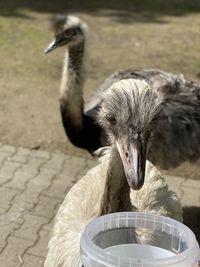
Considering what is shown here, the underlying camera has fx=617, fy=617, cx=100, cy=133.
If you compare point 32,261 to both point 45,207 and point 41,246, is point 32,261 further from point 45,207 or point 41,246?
point 45,207

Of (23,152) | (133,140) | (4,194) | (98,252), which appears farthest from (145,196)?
(23,152)

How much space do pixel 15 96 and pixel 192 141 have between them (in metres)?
2.34

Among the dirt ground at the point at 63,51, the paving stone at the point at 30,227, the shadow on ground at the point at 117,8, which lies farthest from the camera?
the shadow on ground at the point at 117,8

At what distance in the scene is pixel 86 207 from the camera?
2.87 metres

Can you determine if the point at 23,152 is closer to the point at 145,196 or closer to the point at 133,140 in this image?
the point at 145,196

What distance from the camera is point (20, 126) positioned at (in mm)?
5465

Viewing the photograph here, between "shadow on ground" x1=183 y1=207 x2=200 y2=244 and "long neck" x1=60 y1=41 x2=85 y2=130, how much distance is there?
38.9 inches

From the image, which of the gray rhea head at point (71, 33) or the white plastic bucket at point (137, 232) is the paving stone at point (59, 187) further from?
the white plastic bucket at point (137, 232)

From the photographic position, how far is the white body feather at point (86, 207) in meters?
2.69

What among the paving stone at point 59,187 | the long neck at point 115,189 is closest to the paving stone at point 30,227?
the paving stone at point 59,187

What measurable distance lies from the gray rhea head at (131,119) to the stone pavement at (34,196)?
152 centimetres

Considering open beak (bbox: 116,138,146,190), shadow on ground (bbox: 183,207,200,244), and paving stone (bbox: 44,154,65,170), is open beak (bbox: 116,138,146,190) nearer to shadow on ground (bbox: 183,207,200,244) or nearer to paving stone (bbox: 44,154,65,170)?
shadow on ground (bbox: 183,207,200,244)

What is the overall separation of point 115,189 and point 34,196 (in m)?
1.85

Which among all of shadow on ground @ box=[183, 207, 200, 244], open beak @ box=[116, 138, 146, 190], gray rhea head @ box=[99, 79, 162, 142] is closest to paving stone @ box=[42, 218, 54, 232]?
shadow on ground @ box=[183, 207, 200, 244]
